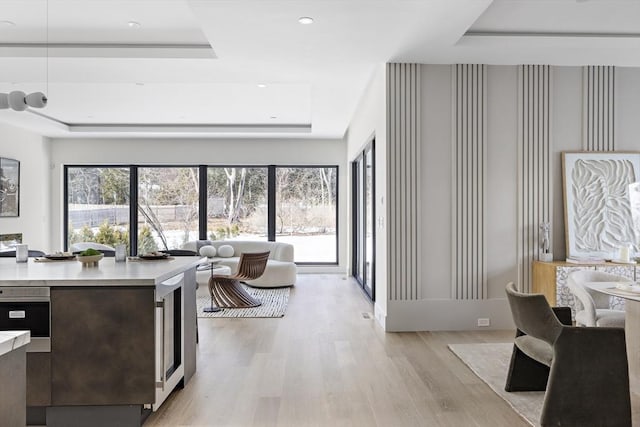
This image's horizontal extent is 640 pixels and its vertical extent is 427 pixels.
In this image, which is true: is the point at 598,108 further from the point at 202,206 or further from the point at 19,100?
the point at 202,206

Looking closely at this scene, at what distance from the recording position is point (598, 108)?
507 cm

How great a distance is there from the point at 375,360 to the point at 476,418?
1.21 metres

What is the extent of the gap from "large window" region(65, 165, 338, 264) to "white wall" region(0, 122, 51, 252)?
1.44ft

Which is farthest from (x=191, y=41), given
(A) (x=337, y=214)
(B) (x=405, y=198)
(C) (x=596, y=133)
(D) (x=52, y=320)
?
(A) (x=337, y=214)

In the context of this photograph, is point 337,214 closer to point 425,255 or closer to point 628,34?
point 425,255

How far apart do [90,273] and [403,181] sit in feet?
9.91

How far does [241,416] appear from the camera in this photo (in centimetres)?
284

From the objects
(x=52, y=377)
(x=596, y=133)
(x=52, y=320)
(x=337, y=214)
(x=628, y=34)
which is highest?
(x=628, y=34)

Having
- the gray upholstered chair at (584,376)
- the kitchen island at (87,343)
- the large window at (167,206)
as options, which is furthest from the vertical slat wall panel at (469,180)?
the large window at (167,206)

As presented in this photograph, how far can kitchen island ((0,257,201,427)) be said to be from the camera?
8.39 feet

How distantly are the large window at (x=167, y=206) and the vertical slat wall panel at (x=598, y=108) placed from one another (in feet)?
22.6

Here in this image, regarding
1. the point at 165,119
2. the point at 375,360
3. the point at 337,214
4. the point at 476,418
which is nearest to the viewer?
the point at 476,418

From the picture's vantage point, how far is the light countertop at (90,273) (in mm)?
2568

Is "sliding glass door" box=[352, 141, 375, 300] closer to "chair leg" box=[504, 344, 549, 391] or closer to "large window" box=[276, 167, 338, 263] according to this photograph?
"large window" box=[276, 167, 338, 263]
